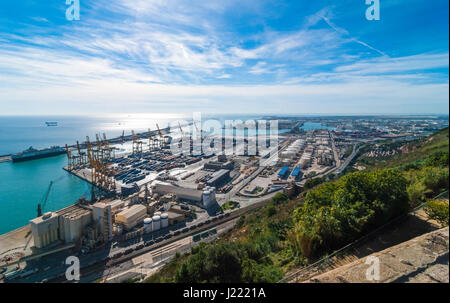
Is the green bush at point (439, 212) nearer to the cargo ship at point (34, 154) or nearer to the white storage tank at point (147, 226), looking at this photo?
the white storage tank at point (147, 226)

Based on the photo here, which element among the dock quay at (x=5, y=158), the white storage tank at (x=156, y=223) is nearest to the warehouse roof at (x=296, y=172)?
the white storage tank at (x=156, y=223)

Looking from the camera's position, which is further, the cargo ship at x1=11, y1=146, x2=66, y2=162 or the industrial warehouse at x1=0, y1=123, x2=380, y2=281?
the cargo ship at x1=11, y1=146, x2=66, y2=162

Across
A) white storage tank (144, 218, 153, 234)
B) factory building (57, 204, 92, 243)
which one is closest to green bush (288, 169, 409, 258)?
white storage tank (144, 218, 153, 234)

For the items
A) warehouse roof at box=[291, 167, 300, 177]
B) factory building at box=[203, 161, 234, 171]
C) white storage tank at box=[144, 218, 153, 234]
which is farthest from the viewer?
factory building at box=[203, 161, 234, 171]

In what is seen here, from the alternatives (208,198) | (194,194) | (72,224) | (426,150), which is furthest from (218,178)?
(426,150)

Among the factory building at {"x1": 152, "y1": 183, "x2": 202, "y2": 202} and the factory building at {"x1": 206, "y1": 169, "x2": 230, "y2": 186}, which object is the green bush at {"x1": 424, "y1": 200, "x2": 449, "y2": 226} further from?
the factory building at {"x1": 206, "y1": 169, "x2": 230, "y2": 186}

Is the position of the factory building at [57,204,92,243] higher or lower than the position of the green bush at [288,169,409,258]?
lower
